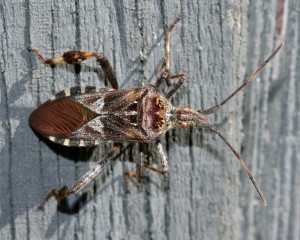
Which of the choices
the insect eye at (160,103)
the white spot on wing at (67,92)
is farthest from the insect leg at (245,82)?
the white spot on wing at (67,92)

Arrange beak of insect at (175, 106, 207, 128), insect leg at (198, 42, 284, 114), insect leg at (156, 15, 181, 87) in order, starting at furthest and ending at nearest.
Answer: beak of insect at (175, 106, 207, 128) → insect leg at (198, 42, 284, 114) → insect leg at (156, 15, 181, 87)

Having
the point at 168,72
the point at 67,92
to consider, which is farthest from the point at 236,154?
the point at 67,92

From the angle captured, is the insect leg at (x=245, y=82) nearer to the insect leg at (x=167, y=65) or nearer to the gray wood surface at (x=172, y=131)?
the gray wood surface at (x=172, y=131)

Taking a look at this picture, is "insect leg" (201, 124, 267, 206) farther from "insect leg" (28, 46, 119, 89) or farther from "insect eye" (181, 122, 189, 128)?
"insect leg" (28, 46, 119, 89)

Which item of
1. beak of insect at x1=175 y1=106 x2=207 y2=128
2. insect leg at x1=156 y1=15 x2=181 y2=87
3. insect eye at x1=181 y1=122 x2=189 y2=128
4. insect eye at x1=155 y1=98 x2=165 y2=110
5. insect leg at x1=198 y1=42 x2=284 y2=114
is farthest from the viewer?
insect eye at x1=155 y1=98 x2=165 y2=110

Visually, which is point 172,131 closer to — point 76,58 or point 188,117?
point 188,117

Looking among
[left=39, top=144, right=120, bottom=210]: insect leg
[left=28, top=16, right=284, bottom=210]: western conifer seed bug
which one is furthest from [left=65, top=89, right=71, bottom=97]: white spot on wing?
[left=39, top=144, right=120, bottom=210]: insect leg
